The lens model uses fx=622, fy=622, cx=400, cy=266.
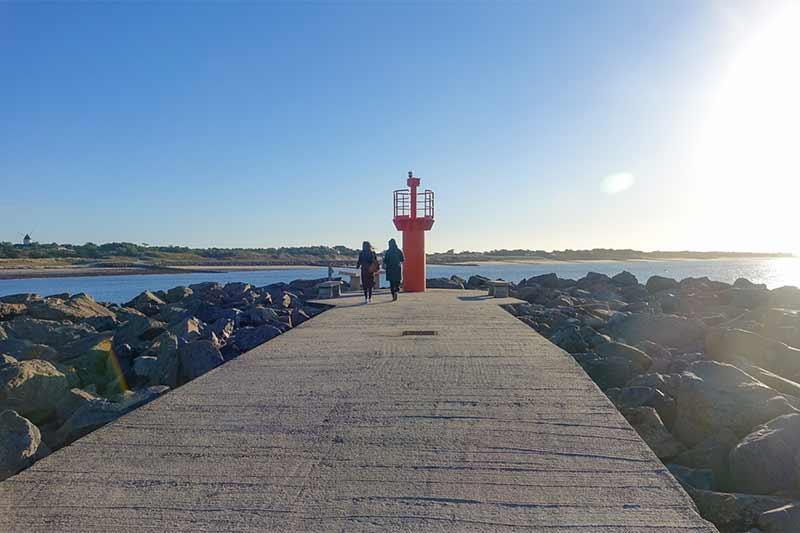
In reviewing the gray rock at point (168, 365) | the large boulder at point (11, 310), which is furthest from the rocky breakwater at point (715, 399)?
the large boulder at point (11, 310)

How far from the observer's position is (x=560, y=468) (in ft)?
12.0

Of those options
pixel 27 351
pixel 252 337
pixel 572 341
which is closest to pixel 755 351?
pixel 572 341

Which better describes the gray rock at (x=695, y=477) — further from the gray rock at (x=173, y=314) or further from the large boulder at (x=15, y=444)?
the gray rock at (x=173, y=314)

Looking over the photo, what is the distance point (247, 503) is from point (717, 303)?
16.9 meters

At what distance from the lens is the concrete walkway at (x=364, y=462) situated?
3.07m

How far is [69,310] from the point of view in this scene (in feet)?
49.3

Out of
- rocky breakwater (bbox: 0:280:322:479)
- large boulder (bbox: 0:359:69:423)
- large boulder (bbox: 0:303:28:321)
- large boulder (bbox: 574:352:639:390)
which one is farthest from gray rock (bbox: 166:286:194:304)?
large boulder (bbox: 574:352:639:390)

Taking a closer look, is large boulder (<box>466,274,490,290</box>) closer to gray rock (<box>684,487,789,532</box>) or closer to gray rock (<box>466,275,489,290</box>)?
gray rock (<box>466,275,489,290</box>)

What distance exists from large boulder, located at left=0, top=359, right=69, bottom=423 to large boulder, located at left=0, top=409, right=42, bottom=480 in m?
2.31

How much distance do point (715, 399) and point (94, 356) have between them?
828 centimetres

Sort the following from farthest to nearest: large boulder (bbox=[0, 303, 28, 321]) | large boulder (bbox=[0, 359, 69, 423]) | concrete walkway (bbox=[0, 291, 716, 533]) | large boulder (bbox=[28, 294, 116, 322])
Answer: large boulder (bbox=[0, 303, 28, 321]) < large boulder (bbox=[28, 294, 116, 322]) < large boulder (bbox=[0, 359, 69, 423]) < concrete walkway (bbox=[0, 291, 716, 533])

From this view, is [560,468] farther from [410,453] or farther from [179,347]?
[179,347]

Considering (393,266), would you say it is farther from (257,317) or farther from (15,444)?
(15,444)

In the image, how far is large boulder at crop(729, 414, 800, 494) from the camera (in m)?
4.28
